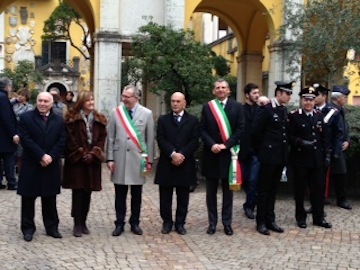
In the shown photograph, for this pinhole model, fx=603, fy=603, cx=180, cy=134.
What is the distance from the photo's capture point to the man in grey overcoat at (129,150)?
7.76 m

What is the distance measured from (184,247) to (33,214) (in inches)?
78.0

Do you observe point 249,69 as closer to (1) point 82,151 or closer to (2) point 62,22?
(1) point 82,151

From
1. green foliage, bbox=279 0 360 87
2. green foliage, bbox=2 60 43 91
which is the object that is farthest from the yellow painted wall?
green foliage, bbox=279 0 360 87

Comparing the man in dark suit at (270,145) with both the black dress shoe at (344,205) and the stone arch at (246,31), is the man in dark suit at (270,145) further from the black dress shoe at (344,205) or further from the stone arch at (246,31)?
the stone arch at (246,31)

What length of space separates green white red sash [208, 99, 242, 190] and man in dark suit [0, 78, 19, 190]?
171 inches

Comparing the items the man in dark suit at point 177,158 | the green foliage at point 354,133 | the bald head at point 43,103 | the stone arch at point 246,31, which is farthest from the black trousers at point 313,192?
the stone arch at point 246,31

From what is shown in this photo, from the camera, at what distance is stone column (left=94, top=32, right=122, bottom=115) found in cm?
1828

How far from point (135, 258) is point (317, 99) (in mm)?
4270

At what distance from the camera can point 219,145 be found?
7.83 metres

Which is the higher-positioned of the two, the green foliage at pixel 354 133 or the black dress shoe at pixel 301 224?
the green foliage at pixel 354 133

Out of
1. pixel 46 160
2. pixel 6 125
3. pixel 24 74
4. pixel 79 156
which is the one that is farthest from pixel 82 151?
pixel 24 74

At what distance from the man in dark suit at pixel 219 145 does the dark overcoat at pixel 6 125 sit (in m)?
4.19

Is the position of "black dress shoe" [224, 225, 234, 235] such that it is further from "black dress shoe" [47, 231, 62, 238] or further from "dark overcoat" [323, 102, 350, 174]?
"dark overcoat" [323, 102, 350, 174]

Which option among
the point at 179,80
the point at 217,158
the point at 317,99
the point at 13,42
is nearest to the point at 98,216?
the point at 217,158
